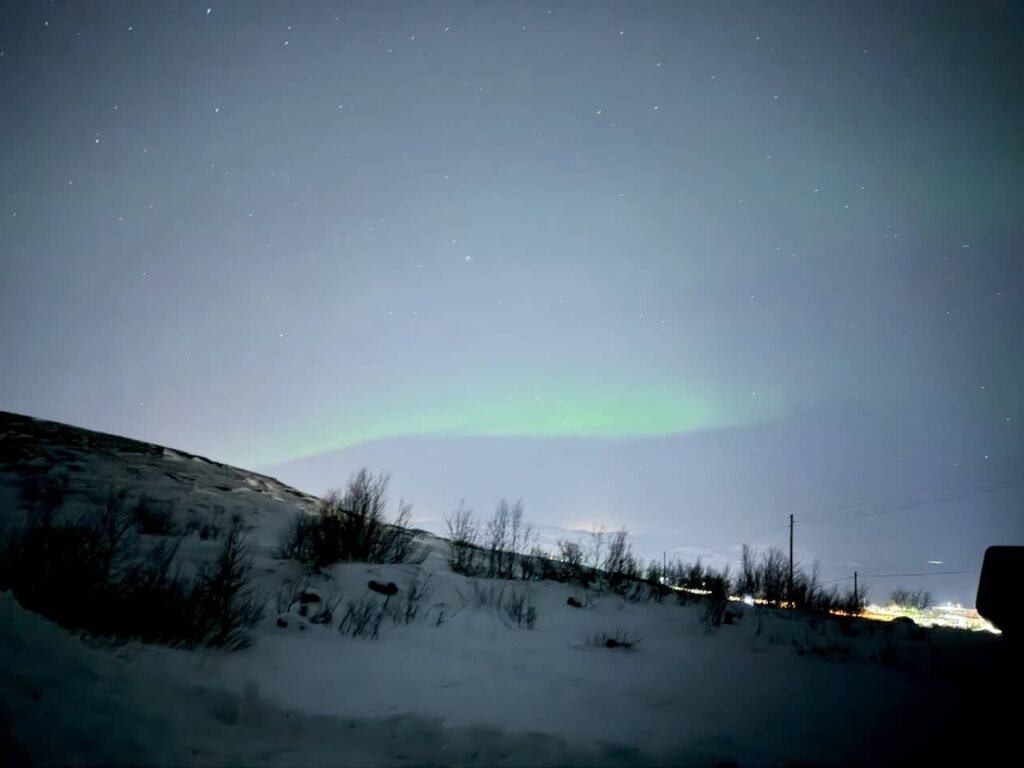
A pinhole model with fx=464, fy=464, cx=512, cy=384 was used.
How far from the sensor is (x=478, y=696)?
157 inches

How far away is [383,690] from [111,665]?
197 cm

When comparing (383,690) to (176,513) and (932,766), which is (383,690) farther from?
(176,513)

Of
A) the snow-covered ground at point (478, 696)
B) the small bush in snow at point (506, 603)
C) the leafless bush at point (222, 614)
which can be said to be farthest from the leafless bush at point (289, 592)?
the small bush in snow at point (506, 603)

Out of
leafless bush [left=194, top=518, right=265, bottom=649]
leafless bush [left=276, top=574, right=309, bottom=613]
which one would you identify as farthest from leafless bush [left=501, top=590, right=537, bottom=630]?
leafless bush [left=194, top=518, right=265, bottom=649]

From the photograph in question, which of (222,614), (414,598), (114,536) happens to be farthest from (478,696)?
(114,536)

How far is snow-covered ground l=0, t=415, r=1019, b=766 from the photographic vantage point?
8.88 ft

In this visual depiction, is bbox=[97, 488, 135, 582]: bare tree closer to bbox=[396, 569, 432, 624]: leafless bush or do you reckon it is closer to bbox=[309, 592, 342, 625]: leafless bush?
bbox=[309, 592, 342, 625]: leafless bush

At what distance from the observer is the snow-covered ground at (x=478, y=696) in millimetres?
2707

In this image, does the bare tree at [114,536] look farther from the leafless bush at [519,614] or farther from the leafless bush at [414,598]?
the leafless bush at [519,614]

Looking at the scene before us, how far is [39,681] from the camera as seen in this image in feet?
8.73

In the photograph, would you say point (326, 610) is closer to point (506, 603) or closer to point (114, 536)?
point (506, 603)

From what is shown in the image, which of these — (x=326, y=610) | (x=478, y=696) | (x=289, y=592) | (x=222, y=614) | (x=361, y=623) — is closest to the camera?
(x=478, y=696)

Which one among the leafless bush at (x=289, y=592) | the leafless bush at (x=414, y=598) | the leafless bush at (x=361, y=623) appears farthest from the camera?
the leafless bush at (x=414, y=598)

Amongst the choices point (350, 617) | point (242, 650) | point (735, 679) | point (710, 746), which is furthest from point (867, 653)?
point (242, 650)
